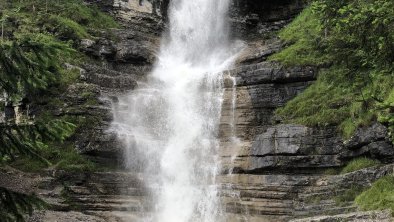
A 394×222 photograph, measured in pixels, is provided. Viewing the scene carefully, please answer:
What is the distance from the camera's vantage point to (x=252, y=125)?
22.8 metres

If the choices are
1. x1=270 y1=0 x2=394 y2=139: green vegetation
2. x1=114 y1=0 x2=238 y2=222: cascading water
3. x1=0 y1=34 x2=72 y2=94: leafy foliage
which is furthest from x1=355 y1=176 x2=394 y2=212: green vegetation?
x1=0 y1=34 x2=72 y2=94: leafy foliage

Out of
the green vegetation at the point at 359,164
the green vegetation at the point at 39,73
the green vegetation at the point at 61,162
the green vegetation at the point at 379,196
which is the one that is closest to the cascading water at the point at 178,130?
the green vegetation at the point at 61,162

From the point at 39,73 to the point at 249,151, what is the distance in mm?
14091

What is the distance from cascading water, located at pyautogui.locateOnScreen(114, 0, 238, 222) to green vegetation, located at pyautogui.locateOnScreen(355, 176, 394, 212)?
236 inches

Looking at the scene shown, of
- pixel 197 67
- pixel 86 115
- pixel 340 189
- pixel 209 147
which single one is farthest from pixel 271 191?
pixel 197 67

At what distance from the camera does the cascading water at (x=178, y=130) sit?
19.5m

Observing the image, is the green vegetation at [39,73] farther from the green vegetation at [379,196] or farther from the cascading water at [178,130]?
the green vegetation at [379,196]

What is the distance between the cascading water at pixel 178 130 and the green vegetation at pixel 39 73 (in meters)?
2.82

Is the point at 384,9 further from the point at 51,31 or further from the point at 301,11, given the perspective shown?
the point at 301,11

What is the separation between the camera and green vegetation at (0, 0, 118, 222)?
7.16 meters

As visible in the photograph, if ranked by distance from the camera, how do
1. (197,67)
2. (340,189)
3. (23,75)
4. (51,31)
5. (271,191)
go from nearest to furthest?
(23,75) < (340,189) < (271,191) < (51,31) < (197,67)

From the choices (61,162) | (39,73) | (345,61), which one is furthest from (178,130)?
(39,73)

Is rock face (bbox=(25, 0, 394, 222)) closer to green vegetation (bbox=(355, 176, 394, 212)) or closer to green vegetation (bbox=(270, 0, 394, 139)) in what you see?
green vegetation (bbox=(355, 176, 394, 212))

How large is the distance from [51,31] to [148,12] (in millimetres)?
8255
